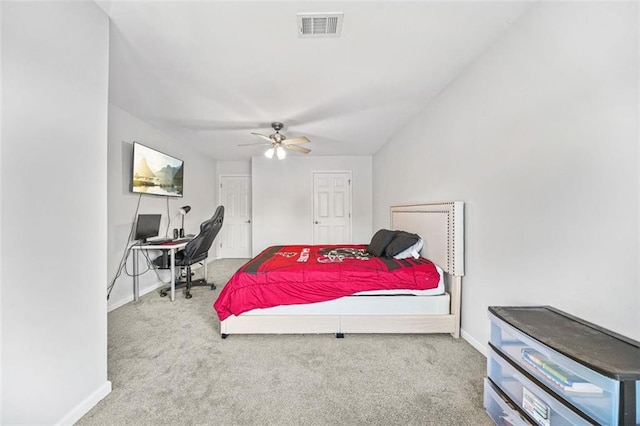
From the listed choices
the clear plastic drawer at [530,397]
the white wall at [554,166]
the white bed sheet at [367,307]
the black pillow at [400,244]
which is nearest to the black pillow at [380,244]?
the black pillow at [400,244]

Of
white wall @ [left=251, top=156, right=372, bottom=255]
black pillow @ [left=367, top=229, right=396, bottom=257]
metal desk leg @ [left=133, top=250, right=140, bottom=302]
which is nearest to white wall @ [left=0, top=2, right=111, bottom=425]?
metal desk leg @ [left=133, top=250, right=140, bottom=302]

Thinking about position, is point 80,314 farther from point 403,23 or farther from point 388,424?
point 403,23

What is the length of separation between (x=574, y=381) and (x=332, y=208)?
15.6 ft

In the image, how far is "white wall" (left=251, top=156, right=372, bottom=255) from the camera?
546 cm

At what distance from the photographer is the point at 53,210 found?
1.18 m

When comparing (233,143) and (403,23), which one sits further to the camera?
(233,143)

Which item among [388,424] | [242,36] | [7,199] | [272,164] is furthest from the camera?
[272,164]

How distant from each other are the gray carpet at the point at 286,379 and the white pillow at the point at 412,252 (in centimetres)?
79

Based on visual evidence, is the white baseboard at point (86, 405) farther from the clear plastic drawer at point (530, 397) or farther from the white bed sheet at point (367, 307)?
the clear plastic drawer at point (530, 397)

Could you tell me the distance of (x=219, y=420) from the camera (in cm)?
132

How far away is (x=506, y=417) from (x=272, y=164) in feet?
16.8

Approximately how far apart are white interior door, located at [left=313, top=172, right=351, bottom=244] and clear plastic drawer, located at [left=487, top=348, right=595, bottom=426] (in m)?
4.28

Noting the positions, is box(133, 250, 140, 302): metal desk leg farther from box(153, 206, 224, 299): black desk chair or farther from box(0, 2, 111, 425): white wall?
box(0, 2, 111, 425): white wall

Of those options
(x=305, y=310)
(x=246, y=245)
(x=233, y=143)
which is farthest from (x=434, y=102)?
(x=246, y=245)
